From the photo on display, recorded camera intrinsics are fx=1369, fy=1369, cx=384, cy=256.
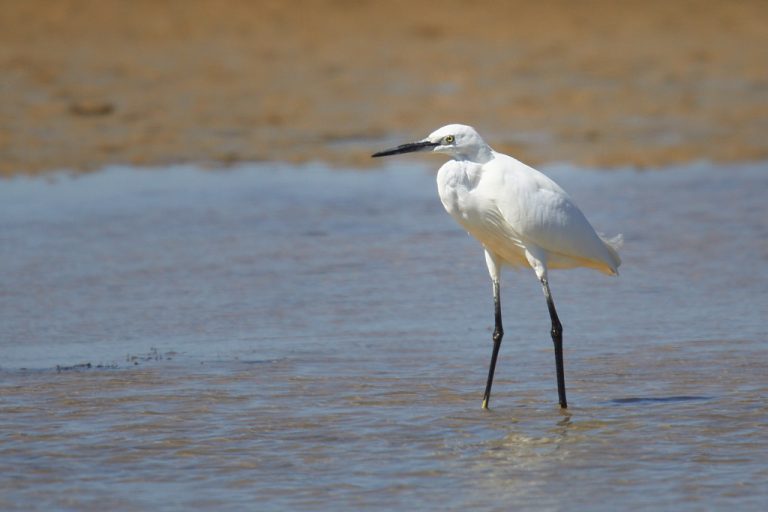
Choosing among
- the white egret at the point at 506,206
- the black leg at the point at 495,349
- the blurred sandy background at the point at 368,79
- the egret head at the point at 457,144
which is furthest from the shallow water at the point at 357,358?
the blurred sandy background at the point at 368,79

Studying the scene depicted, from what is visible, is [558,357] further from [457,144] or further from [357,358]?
[357,358]

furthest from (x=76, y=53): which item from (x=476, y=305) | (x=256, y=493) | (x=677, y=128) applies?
(x=256, y=493)

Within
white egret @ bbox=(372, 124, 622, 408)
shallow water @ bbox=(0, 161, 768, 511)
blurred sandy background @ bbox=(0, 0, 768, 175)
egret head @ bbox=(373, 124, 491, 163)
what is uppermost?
blurred sandy background @ bbox=(0, 0, 768, 175)

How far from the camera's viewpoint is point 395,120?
1480 centimetres

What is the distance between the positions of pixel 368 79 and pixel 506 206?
34.2ft

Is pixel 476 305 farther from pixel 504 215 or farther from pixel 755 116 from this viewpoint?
pixel 755 116

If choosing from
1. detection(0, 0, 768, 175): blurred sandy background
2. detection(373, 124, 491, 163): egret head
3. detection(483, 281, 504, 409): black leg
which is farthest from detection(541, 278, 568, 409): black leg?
detection(0, 0, 768, 175): blurred sandy background

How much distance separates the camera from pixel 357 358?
23.7 feet

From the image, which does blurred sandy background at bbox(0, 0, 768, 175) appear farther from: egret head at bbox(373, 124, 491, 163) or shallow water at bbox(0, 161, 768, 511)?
egret head at bbox(373, 124, 491, 163)

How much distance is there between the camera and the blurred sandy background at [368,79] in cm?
1393

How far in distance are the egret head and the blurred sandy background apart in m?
6.98

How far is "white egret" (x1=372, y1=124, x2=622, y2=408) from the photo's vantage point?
6.28 m

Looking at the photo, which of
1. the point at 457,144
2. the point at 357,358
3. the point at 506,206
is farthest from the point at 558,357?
the point at 357,358

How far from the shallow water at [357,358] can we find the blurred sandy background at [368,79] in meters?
2.06
